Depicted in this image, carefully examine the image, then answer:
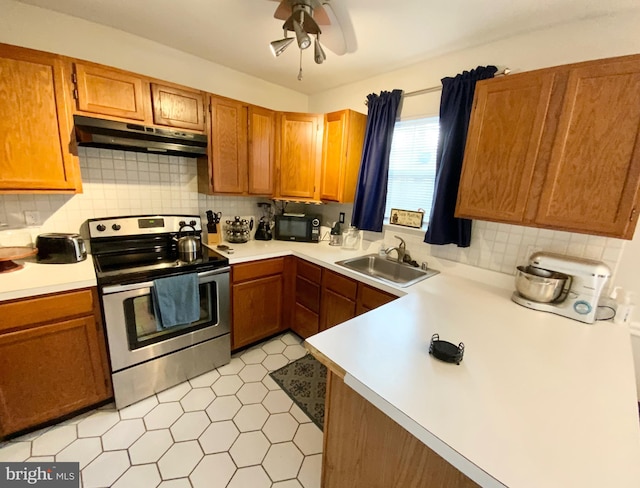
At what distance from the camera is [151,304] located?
181 centimetres

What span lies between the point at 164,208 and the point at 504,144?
257 cm

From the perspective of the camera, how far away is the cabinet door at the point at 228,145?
2.25 metres

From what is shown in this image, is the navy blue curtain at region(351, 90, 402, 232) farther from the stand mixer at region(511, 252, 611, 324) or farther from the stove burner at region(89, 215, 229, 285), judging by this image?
the stove burner at region(89, 215, 229, 285)

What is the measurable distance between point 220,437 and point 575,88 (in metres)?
2.66

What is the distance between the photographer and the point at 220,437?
164 centimetres

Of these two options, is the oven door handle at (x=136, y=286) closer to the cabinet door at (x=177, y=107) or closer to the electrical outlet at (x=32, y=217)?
the electrical outlet at (x=32, y=217)

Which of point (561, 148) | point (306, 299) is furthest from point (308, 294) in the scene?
point (561, 148)

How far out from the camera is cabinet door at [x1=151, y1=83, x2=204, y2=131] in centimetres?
196

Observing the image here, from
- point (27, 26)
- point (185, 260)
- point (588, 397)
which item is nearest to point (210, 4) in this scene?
point (27, 26)

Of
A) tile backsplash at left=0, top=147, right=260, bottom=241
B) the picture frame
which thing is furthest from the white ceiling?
the picture frame

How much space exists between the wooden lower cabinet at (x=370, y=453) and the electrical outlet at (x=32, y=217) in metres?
2.28

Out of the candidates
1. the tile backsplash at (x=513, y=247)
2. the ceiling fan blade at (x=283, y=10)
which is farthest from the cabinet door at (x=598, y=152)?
the ceiling fan blade at (x=283, y=10)

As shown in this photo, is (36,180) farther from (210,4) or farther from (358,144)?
(358,144)

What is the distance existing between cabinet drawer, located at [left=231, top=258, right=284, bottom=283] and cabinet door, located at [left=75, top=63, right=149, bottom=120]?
1300 millimetres
